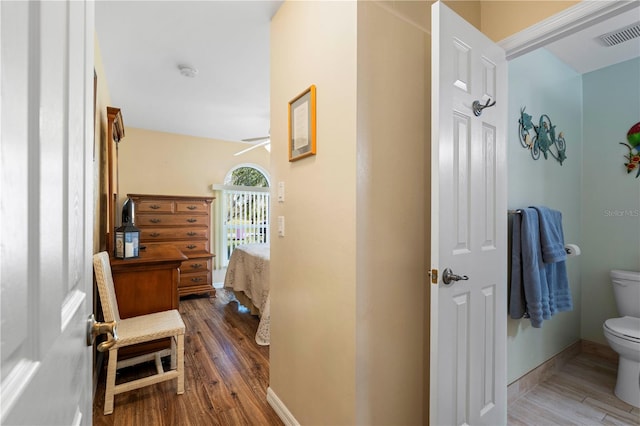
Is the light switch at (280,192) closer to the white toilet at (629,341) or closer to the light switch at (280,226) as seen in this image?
the light switch at (280,226)

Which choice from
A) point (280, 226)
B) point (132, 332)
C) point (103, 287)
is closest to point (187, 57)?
point (280, 226)

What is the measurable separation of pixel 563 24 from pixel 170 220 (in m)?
4.48

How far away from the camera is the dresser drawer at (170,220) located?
411 centimetres

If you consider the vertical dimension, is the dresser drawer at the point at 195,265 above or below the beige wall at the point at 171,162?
below

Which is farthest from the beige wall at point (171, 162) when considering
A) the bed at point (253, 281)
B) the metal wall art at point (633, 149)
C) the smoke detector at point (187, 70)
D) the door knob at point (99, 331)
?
the metal wall art at point (633, 149)

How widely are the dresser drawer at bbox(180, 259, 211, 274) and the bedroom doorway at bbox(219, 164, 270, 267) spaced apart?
67 centimetres

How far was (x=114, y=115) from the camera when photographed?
2.45 metres

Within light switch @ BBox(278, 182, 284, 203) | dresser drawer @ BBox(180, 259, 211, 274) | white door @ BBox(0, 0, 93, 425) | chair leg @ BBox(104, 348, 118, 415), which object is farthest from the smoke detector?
dresser drawer @ BBox(180, 259, 211, 274)

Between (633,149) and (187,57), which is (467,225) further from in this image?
(187,57)

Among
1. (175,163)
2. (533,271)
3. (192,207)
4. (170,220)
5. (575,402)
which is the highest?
(175,163)

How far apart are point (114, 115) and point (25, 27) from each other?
2.52m

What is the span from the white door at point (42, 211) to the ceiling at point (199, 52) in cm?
155

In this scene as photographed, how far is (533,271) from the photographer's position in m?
1.90

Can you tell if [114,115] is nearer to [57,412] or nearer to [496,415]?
[57,412]
